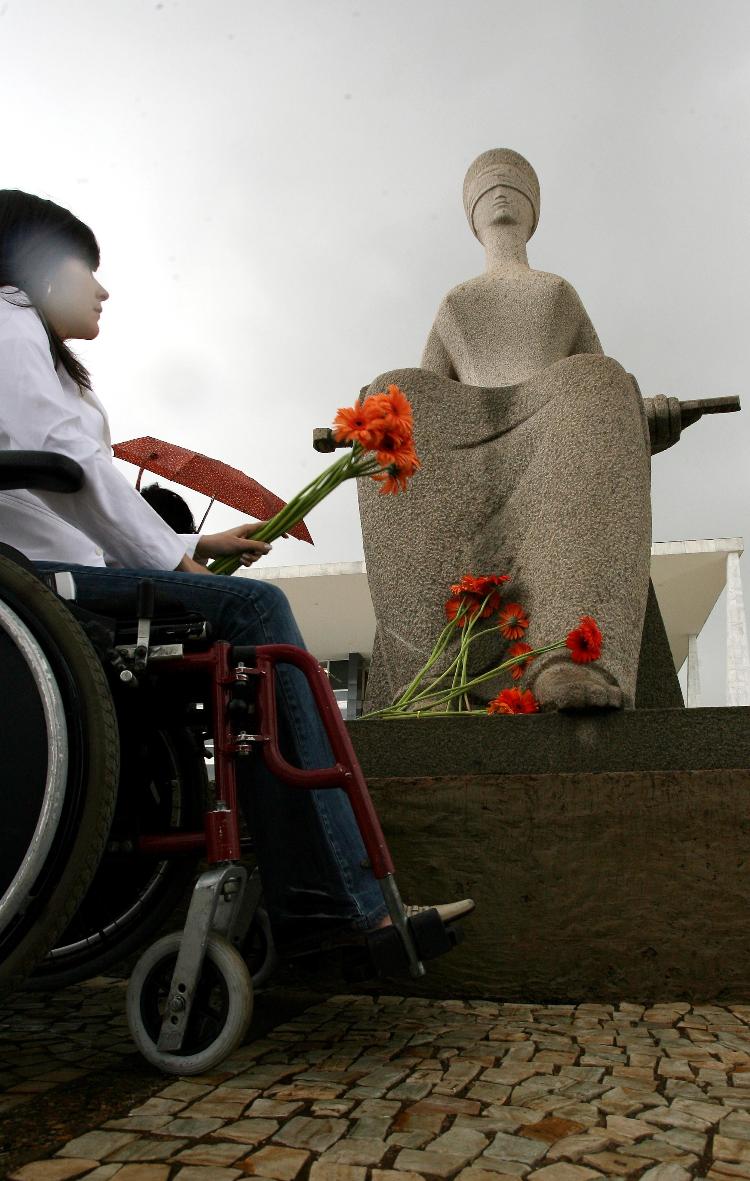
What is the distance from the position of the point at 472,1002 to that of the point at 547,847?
34 cm

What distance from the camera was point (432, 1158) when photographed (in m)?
1.01

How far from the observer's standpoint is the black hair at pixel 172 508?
2617 mm

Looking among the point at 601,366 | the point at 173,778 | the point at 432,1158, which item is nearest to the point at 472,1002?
the point at 173,778

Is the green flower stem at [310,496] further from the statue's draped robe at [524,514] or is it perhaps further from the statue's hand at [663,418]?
the statue's hand at [663,418]

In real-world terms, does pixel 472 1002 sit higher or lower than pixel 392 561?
lower

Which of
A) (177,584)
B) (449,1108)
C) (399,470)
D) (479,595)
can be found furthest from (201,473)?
(449,1108)

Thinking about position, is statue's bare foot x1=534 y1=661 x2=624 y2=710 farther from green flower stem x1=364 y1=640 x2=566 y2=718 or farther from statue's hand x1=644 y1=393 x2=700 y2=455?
statue's hand x1=644 y1=393 x2=700 y2=455

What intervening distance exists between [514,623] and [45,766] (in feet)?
5.59

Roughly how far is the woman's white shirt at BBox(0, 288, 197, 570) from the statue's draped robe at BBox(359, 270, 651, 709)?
46.4 inches

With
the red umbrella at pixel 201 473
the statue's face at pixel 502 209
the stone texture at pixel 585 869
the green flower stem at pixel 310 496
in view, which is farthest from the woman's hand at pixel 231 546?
the statue's face at pixel 502 209

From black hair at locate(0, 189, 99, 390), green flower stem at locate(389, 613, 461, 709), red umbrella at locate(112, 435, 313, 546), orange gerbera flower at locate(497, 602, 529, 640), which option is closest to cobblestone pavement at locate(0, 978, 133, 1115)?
green flower stem at locate(389, 613, 461, 709)

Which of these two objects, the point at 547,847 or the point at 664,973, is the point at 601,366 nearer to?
the point at 547,847

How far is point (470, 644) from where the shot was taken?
2734mm

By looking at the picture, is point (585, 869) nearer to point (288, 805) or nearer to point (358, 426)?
point (288, 805)
